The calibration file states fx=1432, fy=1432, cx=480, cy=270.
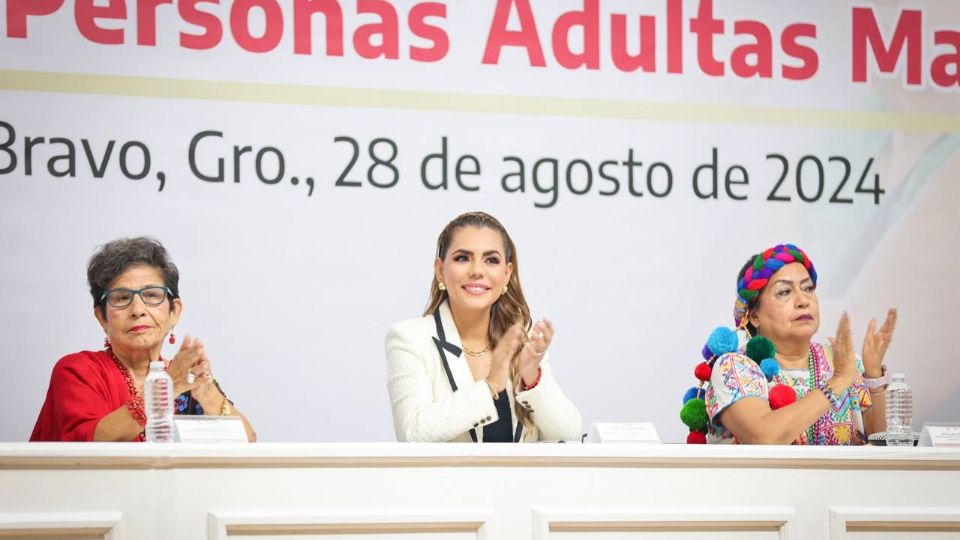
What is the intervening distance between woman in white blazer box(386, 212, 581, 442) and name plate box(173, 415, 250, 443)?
54 centimetres

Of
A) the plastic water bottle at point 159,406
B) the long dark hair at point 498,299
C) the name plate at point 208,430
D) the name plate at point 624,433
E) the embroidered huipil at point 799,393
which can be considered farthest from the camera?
the long dark hair at point 498,299

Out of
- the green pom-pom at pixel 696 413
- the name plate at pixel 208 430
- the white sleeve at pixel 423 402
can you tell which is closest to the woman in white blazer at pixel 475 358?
the white sleeve at pixel 423 402

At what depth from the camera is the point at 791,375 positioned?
370 centimetres

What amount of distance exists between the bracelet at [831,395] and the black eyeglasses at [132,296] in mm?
1684

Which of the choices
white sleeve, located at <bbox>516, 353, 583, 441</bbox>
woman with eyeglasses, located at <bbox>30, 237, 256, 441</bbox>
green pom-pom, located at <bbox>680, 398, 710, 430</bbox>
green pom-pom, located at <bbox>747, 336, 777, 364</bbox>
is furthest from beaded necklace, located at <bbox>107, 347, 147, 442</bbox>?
green pom-pom, located at <bbox>747, 336, 777, 364</bbox>

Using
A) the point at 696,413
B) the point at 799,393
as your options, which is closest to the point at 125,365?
the point at 696,413

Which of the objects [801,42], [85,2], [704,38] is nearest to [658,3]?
[704,38]

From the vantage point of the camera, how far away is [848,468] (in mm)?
3203

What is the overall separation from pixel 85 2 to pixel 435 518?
2161 millimetres

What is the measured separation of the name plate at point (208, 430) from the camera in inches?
115

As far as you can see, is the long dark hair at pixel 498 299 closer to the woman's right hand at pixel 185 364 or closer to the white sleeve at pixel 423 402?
the white sleeve at pixel 423 402

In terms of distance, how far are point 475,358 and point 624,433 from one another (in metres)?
0.63

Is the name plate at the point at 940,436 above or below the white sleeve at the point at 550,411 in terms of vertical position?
below

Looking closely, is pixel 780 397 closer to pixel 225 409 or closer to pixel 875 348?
pixel 875 348
